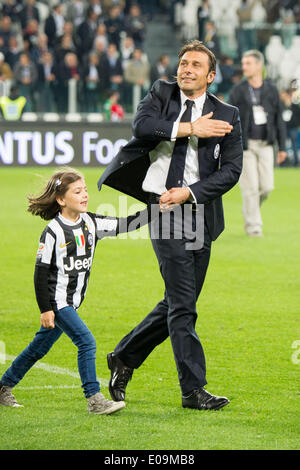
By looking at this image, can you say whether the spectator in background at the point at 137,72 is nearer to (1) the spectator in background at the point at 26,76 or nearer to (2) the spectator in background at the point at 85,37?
(2) the spectator in background at the point at 85,37

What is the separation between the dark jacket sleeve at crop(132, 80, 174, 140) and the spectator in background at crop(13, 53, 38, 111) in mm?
18953

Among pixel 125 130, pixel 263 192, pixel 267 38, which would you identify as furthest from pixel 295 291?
pixel 267 38

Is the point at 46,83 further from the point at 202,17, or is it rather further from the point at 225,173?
the point at 225,173

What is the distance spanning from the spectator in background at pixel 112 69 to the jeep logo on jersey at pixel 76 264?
20.0m

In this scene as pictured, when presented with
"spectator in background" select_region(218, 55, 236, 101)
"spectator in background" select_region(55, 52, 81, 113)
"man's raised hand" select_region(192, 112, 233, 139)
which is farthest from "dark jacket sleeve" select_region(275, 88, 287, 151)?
"spectator in background" select_region(218, 55, 236, 101)

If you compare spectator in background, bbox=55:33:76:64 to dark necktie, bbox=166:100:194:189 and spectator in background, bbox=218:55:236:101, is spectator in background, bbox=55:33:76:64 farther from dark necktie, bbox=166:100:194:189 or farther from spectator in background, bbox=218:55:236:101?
dark necktie, bbox=166:100:194:189

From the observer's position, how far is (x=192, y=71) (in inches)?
227

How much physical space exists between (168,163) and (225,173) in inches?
13.7

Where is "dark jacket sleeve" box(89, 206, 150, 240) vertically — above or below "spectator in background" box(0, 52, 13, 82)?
below

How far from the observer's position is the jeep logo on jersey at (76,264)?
222 inches

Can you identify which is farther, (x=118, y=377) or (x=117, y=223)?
(x=118, y=377)

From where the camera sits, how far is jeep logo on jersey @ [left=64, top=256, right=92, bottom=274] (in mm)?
5645

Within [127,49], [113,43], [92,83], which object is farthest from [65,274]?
[113,43]
